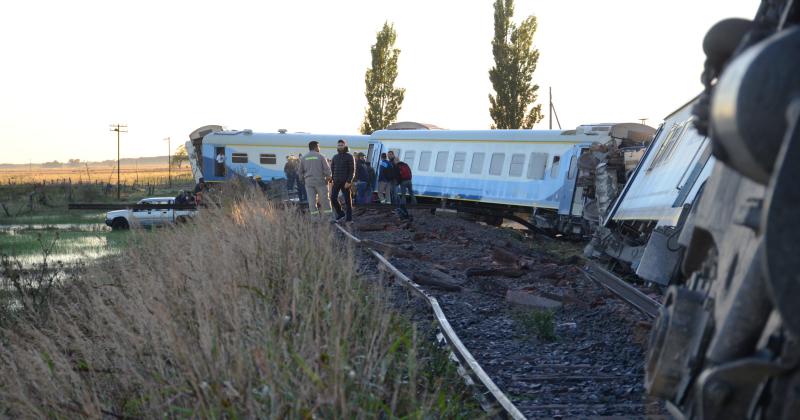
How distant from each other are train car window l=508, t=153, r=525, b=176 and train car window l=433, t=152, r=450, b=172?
3.46m

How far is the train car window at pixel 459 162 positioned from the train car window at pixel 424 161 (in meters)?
1.45

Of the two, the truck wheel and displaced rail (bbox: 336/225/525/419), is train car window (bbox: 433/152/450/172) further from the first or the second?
displaced rail (bbox: 336/225/525/419)

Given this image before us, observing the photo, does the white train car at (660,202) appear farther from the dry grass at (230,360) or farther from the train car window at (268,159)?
the train car window at (268,159)

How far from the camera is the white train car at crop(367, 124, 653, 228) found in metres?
24.9

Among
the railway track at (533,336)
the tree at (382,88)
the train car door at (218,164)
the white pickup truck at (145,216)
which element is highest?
the tree at (382,88)

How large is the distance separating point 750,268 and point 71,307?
312 inches

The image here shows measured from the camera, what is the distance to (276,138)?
4025cm

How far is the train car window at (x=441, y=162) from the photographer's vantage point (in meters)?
30.9

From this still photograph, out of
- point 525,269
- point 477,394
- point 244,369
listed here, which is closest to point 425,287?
point 525,269

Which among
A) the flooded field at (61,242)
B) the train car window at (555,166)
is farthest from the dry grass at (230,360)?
the train car window at (555,166)

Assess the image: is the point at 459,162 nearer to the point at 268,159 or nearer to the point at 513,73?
the point at 268,159

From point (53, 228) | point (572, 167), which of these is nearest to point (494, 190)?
point (572, 167)

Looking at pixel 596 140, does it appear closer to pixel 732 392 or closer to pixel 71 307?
pixel 71 307

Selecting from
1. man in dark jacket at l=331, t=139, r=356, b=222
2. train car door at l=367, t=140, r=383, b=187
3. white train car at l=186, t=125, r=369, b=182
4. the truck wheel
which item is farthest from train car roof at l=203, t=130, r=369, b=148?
man in dark jacket at l=331, t=139, r=356, b=222
